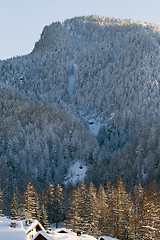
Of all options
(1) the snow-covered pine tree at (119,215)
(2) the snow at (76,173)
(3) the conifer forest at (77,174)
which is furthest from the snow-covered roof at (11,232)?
(2) the snow at (76,173)

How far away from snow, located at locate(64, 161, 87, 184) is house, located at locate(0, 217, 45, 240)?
95459 mm

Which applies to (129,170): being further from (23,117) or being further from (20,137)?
(23,117)

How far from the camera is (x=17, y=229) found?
117 ft

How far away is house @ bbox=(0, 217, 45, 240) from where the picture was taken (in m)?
33.4

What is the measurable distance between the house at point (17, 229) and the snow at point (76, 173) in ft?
313

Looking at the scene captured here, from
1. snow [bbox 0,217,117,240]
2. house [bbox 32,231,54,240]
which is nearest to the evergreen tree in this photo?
snow [bbox 0,217,117,240]

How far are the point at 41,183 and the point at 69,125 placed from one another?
57.0m

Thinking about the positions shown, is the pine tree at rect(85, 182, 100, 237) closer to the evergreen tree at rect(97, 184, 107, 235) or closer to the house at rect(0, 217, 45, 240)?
the evergreen tree at rect(97, 184, 107, 235)

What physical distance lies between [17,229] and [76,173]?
110930mm

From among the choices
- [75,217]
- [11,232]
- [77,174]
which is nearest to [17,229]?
[11,232]

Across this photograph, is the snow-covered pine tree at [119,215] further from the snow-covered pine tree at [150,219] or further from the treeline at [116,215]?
the snow-covered pine tree at [150,219]

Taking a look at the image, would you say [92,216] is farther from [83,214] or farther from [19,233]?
[19,233]

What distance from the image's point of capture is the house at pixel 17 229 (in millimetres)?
33438

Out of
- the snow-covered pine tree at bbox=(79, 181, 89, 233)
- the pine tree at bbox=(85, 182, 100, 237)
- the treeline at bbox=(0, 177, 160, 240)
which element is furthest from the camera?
the snow-covered pine tree at bbox=(79, 181, 89, 233)
